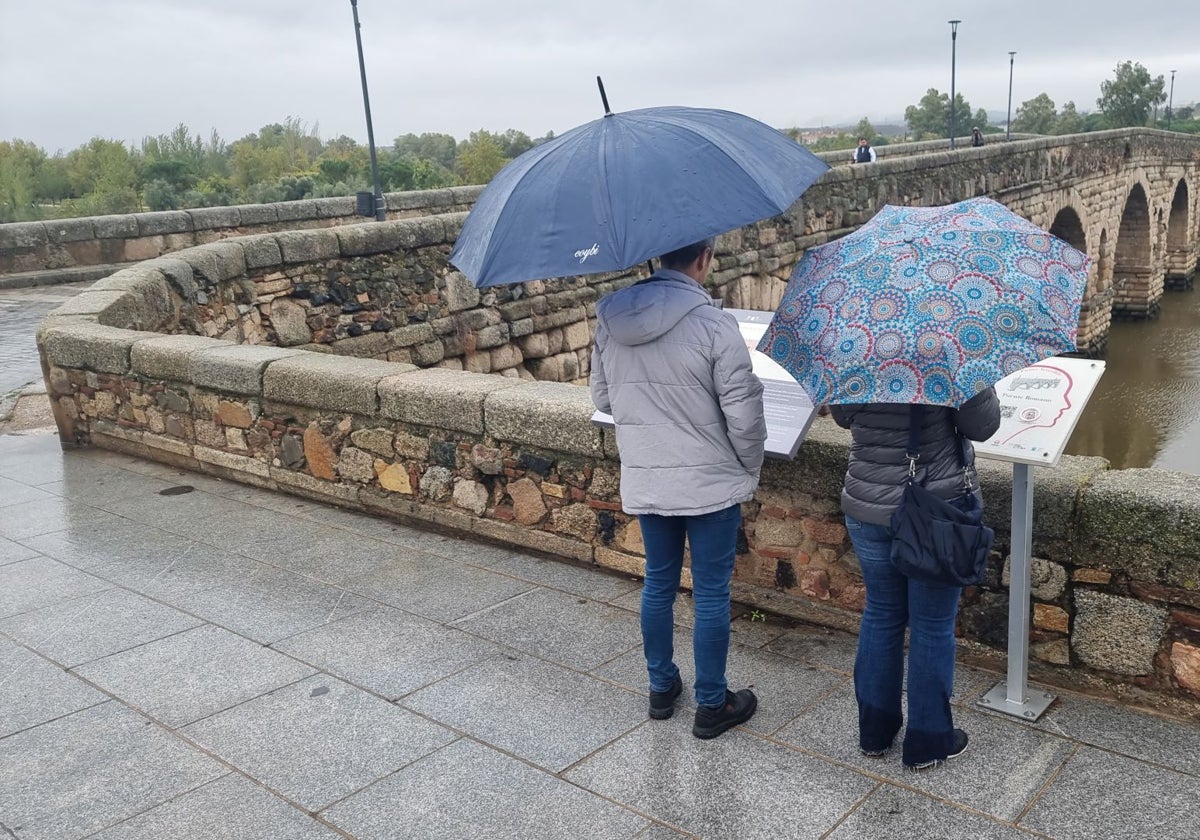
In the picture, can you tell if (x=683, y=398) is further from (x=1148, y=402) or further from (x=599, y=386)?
(x=1148, y=402)

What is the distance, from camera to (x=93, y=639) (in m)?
4.24

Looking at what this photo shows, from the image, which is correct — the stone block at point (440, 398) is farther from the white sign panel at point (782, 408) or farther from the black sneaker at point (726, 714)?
the black sneaker at point (726, 714)

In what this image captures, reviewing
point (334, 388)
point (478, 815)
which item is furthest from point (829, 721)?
point (334, 388)

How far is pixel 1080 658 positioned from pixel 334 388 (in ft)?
12.6

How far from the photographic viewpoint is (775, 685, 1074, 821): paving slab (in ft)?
9.34

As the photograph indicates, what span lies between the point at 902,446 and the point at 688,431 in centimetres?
61

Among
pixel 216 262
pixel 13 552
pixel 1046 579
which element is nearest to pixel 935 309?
pixel 1046 579

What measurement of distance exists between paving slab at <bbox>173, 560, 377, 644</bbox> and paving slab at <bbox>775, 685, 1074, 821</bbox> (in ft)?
6.80

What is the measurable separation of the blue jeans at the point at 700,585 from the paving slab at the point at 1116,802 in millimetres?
953

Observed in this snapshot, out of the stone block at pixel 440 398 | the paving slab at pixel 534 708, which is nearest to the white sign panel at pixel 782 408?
the paving slab at pixel 534 708

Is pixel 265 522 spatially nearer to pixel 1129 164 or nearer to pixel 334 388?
pixel 334 388

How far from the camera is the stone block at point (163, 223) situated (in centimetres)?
1275

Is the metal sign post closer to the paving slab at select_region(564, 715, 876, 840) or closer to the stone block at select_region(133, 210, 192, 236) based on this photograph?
the paving slab at select_region(564, 715, 876, 840)

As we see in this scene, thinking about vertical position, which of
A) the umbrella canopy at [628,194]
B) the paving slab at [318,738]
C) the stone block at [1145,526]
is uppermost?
the umbrella canopy at [628,194]
